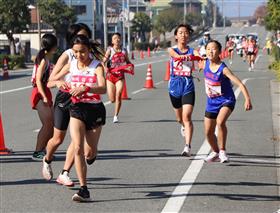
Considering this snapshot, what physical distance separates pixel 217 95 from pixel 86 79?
104 inches

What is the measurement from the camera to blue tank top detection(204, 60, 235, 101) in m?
9.13

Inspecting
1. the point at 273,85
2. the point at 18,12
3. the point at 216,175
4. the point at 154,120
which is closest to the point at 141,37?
the point at 18,12

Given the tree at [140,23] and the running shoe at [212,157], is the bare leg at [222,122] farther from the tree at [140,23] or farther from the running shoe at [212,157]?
the tree at [140,23]

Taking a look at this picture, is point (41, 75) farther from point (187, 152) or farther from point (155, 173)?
point (187, 152)

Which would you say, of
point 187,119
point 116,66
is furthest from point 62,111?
point 116,66

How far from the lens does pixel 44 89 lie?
9516 mm

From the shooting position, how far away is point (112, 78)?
48.3 ft

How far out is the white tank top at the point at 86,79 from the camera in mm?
7145

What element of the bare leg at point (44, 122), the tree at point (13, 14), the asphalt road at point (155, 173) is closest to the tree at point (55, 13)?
the tree at point (13, 14)

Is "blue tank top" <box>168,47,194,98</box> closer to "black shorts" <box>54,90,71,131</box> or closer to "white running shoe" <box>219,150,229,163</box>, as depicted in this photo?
"white running shoe" <box>219,150,229,163</box>

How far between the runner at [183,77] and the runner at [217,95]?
2.47 feet

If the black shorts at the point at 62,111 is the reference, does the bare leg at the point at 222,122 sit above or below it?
below

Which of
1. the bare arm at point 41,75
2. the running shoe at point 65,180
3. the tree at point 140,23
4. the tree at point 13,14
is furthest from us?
the tree at point 140,23

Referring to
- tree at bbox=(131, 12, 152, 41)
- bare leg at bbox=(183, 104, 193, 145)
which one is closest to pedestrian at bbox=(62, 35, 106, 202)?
bare leg at bbox=(183, 104, 193, 145)
